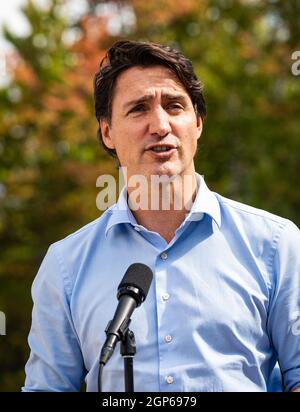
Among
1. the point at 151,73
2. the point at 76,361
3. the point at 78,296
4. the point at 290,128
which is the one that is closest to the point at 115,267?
the point at 78,296

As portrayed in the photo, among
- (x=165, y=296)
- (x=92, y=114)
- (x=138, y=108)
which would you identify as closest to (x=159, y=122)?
(x=138, y=108)

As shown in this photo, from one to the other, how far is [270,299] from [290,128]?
1310 cm

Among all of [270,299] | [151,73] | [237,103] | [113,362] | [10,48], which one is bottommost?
[113,362]

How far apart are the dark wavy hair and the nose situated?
0.61 ft

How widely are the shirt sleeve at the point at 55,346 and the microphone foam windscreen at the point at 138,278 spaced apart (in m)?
0.53

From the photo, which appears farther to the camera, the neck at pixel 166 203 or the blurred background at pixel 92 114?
the blurred background at pixel 92 114

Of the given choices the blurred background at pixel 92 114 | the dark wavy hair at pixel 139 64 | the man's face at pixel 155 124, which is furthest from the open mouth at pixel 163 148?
the blurred background at pixel 92 114

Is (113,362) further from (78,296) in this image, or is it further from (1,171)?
(1,171)

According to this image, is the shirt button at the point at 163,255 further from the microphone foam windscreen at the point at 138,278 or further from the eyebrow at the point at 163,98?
the eyebrow at the point at 163,98

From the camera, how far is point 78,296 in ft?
10.7

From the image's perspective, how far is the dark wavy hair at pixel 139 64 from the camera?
11.0ft

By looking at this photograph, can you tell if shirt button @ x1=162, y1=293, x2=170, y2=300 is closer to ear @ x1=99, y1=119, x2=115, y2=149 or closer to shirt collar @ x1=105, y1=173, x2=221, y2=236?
shirt collar @ x1=105, y1=173, x2=221, y2=236

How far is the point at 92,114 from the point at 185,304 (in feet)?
43.3

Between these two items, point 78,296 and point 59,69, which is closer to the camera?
point 78,296
